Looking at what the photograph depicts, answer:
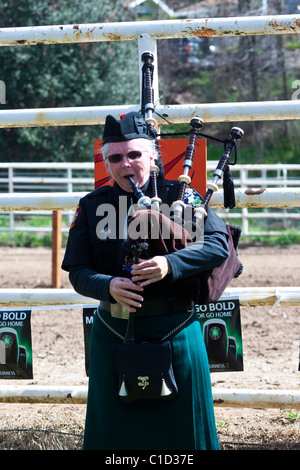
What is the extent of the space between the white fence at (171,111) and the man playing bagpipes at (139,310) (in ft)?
2.36

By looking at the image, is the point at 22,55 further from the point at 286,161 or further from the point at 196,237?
the point at 196,237

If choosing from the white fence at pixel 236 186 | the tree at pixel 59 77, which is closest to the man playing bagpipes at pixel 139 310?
the white fence at pixel 236 186

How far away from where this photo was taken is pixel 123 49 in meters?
18.7

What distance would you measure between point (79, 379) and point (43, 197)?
1.79 meters

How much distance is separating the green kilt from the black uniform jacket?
144 mm

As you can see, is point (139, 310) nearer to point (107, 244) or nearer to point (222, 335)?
point (107, 244)

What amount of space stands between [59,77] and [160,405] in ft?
52.2

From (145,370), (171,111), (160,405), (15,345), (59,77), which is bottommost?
(160,405)

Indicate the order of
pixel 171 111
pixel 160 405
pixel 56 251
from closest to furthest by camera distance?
1. pixel 160 405
2. pixel 171 111
3. pixel 56 251

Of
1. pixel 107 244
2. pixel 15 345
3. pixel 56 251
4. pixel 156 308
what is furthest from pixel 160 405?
pixel 56 251

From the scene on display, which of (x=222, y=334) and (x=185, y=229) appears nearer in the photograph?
(x=185, y=229)

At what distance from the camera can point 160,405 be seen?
2209 millimetres

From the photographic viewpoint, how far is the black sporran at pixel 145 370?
6.97 ft

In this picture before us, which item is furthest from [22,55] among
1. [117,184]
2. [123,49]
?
[117,184]
